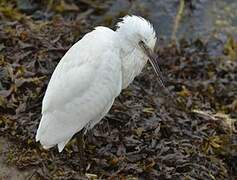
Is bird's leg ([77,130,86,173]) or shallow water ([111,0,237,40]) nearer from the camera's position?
bird's leg ([77,130,86,173])

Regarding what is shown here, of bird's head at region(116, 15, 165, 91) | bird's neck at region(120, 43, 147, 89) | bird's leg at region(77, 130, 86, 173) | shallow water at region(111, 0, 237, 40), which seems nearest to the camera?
bird's head at region(116, 15, 165, 91)

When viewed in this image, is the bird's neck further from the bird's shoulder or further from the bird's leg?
the bird's leg

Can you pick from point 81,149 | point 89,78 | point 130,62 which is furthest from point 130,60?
point 81,149

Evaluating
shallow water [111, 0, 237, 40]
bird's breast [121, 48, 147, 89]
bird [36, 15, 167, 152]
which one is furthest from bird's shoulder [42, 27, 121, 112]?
shallow water [111, 0, 237, 40]

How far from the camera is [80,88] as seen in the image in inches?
173

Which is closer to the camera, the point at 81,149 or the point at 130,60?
the point at 130,60

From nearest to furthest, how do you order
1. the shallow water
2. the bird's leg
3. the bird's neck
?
the bird's neck → the bird's leg → the shallow water

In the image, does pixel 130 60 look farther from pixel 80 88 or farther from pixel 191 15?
pixel 191 15

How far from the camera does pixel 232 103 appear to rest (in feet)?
21.2

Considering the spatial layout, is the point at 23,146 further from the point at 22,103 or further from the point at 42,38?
the point at 42,38

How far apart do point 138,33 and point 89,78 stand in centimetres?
47

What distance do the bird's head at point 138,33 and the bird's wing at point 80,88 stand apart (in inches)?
4.5

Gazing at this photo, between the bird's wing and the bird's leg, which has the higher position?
the bird's wing

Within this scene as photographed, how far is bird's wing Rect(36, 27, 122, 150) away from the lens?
14.4ft
